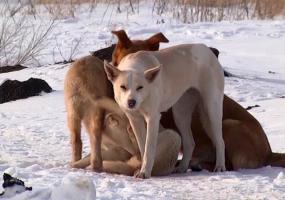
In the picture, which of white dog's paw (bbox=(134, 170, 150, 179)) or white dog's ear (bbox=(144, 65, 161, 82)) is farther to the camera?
white dog's paw (bbox=(134, 170, 150, 179))

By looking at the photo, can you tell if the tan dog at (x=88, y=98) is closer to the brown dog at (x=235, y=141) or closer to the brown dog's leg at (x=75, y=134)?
the brown dog's leg at (x=75, y=134)

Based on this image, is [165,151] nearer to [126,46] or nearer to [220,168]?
[220,168]

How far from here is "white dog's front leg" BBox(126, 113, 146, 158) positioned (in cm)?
659

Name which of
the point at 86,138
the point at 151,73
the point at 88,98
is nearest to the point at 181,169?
the point at 88,98

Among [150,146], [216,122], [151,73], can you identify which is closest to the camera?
[151,73]

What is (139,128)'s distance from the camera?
668cm

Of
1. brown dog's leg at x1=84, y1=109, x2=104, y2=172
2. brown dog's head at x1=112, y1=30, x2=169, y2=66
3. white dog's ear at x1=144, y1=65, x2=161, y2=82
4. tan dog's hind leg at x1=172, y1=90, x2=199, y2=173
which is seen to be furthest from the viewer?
tan dog's hind leg at x1=172, y1=90, x2=199, y2=173

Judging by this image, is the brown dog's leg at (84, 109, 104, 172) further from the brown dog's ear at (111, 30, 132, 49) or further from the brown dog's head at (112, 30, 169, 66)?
the brown dog's ear at (111, 30, 132, 49)

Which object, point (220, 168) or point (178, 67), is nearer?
point (178, 67)

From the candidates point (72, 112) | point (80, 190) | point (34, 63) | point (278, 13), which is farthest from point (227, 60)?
point (80, 190)

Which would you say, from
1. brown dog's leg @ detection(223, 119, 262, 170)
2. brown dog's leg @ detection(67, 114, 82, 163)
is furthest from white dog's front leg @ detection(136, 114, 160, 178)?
brown dog's leg @ detection(223, 119, 262, 170)

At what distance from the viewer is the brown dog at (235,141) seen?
24.1 ft

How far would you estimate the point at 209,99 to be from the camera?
7199 millimetres

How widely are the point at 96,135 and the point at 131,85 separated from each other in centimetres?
70
